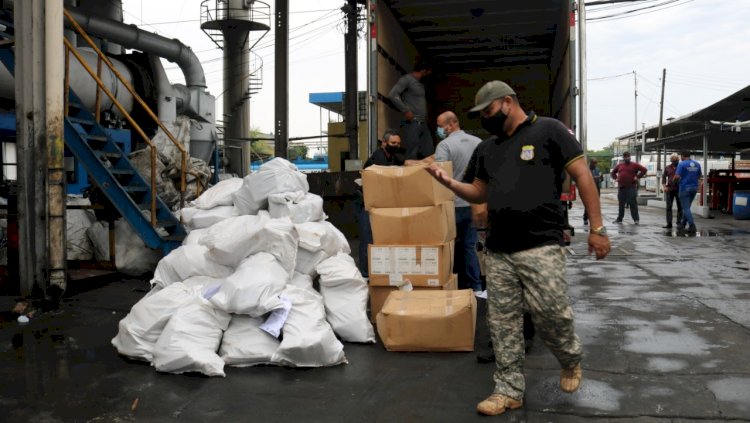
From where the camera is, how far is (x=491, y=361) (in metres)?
4.46

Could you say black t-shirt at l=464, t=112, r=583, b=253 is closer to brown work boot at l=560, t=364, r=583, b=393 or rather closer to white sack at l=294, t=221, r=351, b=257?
brown work boot at l=560, t=364, r=583, b=393

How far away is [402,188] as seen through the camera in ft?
17.9

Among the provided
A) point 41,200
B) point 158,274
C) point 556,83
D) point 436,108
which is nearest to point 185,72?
point 436,108

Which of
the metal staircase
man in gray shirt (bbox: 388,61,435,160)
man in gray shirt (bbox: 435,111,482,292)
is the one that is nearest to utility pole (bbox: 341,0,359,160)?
man in gray shirt (bbox: 388,61,435,160)

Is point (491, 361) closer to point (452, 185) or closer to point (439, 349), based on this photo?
point (439, 349)

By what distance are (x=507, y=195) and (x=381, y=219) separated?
78.9 inches

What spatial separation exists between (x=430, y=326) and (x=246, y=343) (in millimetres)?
1270

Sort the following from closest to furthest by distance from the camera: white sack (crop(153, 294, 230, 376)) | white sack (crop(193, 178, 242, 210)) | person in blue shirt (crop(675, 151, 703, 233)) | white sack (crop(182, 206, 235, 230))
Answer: white sack (crop(153, 294, 230, 376)), white sack (crop(182, 206, 235, 230)), white sack (crop(193, 178, 242, 210)), person in blue shirt (crop(675, 151, 703, 233))

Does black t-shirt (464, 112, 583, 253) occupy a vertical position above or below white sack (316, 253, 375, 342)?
above

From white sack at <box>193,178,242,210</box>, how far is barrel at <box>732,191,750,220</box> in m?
15.3

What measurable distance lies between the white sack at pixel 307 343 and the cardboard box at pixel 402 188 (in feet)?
4.25

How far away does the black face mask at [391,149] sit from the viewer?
686 centimetres

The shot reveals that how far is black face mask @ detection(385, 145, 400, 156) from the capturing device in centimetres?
686

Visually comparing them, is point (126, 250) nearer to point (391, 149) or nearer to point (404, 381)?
point (391, 149)
